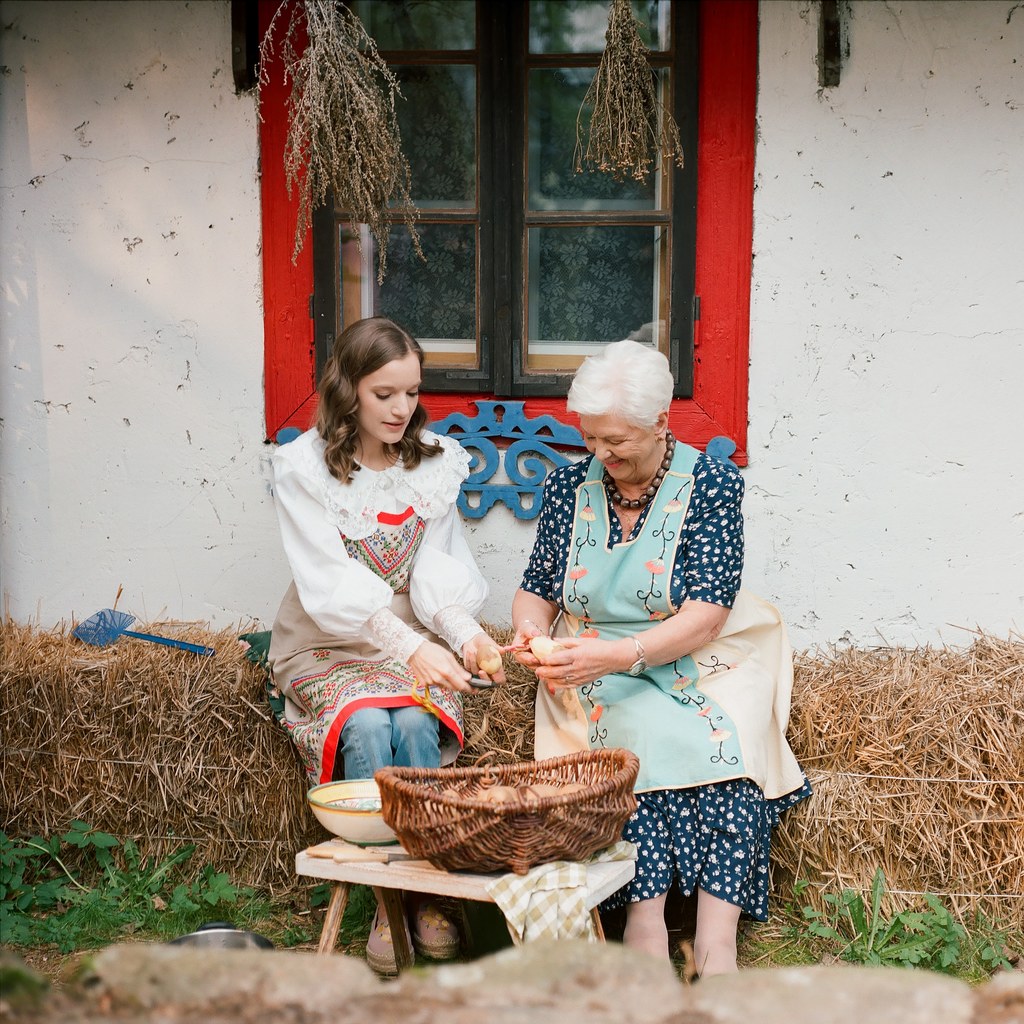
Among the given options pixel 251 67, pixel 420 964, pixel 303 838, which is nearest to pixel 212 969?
pixel 420 964

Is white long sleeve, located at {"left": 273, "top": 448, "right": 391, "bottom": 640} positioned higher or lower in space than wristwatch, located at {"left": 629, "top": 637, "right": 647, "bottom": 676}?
higher

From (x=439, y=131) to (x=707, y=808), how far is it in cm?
252

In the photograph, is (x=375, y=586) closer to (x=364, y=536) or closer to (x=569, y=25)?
(x=364, y=536)

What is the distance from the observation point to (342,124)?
3.68m

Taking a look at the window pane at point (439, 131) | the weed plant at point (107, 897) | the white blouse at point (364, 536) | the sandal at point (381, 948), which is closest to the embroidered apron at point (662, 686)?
the white blouse at point (364, 536)

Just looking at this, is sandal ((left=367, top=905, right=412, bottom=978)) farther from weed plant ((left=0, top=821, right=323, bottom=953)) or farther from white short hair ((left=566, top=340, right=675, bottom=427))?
white short hair ((left=566, top=340, right=675, bottom=427))

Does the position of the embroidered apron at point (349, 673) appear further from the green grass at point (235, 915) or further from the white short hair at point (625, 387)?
the white short hair at point (625, 387)

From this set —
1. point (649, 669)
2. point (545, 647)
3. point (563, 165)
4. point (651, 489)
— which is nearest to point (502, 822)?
point (545, 647)

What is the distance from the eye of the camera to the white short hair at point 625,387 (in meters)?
3.20

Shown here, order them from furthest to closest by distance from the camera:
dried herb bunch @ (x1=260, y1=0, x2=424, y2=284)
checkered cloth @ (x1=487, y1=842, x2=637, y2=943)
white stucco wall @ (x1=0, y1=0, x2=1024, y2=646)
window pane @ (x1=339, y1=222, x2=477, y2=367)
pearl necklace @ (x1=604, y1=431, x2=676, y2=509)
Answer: window pane @ (x1=339, y1=222, x2=477, y2=367)
white stucco wall @ (x1=0, y1=0, x2=1024, y2=646)
dried herb bunch @ (x1=260, y1=0, x2=424, y2=284)
pearl necklace @ (x1=604, y1=431, x2=676, y2=509)
checkered cloth @ (x1=487, y1=842, x2=637, y2=943)

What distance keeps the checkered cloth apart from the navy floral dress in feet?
1.66

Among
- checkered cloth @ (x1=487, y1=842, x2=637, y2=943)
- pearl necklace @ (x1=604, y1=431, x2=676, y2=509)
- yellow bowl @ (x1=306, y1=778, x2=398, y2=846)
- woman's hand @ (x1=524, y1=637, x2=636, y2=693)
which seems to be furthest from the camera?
pearl necklace @ (x1=604, y1=431, x2=676, y2=509)

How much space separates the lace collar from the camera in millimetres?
3512

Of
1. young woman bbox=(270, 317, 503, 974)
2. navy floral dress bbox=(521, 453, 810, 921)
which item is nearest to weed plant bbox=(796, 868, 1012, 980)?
navy floral dress bbox=(521, 453, 810, 921)
